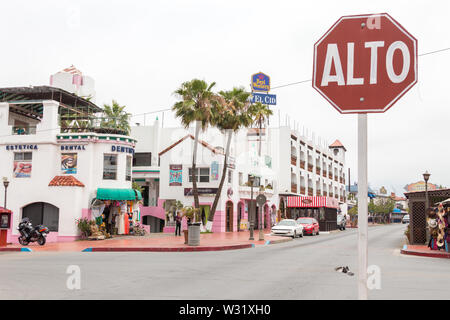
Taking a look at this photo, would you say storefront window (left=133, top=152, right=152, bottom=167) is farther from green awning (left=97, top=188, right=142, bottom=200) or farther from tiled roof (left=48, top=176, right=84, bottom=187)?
tiled roof (left=48, top=176, right=84, bottom=187)

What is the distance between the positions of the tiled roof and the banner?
0.68 metres

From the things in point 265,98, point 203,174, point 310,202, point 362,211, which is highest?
point 265,98

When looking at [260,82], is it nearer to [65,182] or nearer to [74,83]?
[74,83]

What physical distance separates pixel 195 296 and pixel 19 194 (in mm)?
21884

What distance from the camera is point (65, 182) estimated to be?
2589cm

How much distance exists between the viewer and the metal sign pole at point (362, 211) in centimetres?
329

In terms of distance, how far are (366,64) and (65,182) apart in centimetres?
2469

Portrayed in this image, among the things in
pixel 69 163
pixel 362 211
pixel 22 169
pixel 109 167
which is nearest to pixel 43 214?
pixel 22 169

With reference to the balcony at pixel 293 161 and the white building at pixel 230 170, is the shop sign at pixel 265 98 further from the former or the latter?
the balcony at pixel 293 161

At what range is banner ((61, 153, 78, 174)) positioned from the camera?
2695cm

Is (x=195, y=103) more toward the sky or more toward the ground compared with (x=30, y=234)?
more toward the sky

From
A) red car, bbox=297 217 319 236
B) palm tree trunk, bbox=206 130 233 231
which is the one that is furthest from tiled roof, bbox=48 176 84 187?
red car, bbox=297 217 319 236
